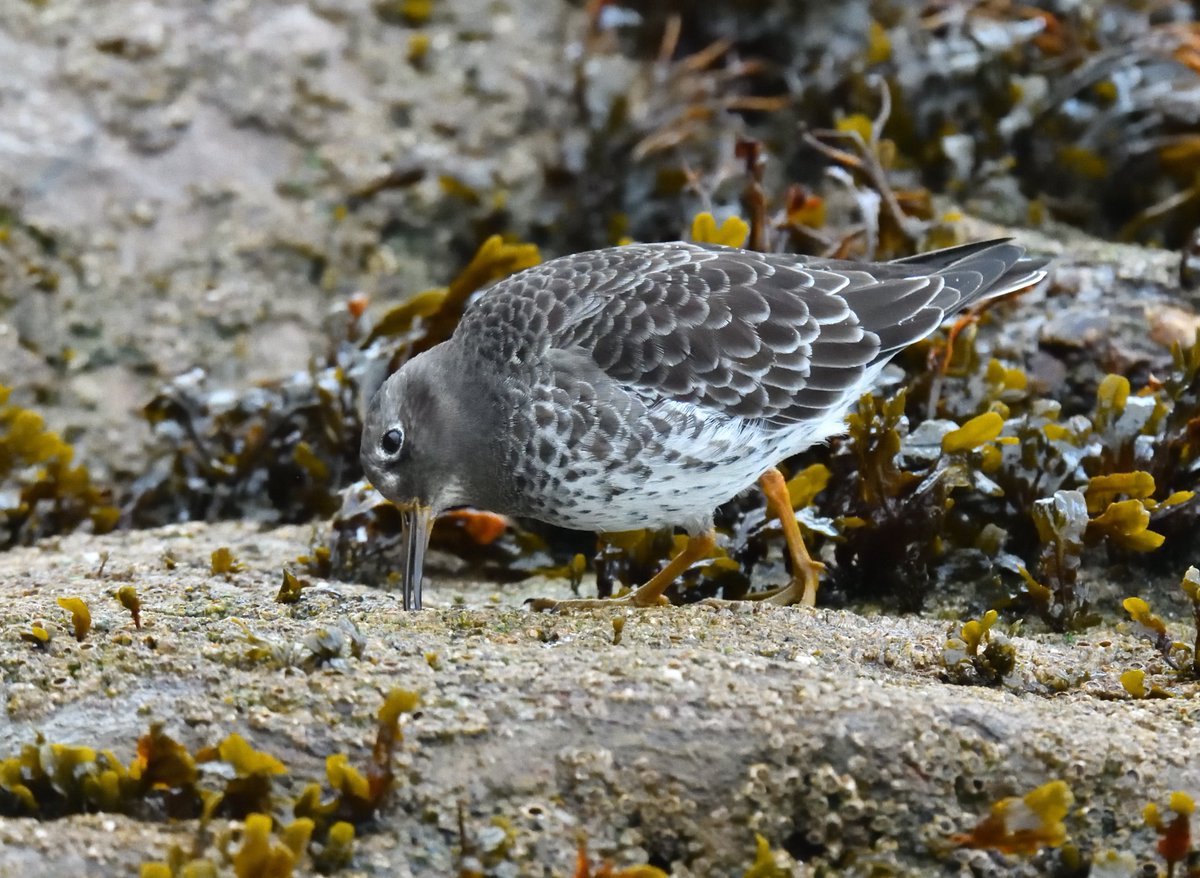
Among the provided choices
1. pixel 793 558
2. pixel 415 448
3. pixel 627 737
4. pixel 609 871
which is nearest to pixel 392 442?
pixel 415 448

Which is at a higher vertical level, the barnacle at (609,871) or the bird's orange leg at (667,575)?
the bird's orange leg at (667,575)

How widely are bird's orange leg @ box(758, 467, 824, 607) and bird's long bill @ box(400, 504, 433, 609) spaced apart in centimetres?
114

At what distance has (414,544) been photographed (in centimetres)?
451

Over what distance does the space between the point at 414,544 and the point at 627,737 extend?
144 centimetres

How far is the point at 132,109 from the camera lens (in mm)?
7230

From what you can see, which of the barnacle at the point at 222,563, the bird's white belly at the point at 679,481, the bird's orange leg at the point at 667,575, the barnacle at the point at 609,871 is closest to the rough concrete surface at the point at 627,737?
the barnacle at the point at 609,871

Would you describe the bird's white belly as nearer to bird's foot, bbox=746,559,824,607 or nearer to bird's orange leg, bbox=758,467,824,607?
bird's orange leg, bbox=758,467,824,607

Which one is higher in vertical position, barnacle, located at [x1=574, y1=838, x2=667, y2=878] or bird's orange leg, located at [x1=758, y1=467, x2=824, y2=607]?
bird's orange leg, located at [x1=758, y1=467, x2=824, y2=607]

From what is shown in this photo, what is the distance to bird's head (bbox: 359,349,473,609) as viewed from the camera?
4.42 m

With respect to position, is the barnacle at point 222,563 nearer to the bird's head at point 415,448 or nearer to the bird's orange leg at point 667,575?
the bird's head at point 415,448

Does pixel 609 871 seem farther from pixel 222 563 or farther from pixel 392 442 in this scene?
pixel 222 563

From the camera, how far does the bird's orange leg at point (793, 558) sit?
462 cm

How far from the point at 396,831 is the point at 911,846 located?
3.87 feet

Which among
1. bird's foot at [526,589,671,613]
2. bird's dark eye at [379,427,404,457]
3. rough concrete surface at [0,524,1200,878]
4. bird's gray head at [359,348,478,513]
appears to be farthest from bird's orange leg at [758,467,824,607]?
bird's dark eye at [379,427,404,457]
